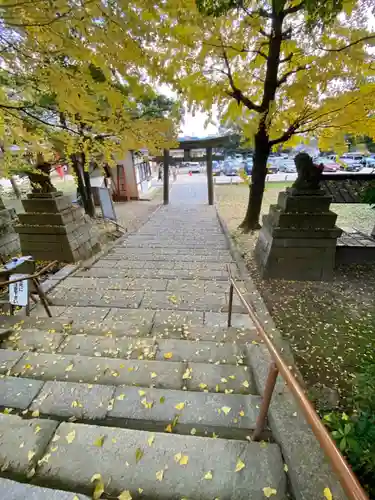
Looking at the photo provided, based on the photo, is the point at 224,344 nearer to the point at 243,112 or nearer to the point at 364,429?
the point at 364,429

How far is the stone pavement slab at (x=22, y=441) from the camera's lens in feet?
4.17

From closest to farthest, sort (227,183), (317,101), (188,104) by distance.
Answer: (317,101) < (188,104) < (227,183)

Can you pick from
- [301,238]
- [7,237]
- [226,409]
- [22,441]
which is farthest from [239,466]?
[7,237]

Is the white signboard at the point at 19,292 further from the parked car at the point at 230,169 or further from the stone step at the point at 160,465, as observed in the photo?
the parked car at the point at 230,169

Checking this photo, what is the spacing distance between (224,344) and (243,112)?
706cm

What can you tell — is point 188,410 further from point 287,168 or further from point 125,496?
point 287,168

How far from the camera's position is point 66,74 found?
2600 mm

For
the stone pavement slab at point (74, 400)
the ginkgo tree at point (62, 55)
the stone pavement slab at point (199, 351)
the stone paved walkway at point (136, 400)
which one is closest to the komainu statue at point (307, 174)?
the stone paved walkway at point (136, 400)

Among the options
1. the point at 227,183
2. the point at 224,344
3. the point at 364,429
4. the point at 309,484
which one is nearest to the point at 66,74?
the point at 224,344

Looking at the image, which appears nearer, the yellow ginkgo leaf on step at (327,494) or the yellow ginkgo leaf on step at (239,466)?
the yellow ginkgo leaf on step at (327,494)

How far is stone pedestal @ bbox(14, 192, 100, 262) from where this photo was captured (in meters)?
5.36

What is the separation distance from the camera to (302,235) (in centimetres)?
511

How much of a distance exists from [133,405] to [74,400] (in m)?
0.44

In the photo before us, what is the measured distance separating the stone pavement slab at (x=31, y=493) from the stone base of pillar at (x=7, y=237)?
7.28 m
